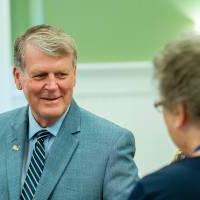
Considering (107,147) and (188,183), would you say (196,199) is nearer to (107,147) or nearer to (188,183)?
(188,183)

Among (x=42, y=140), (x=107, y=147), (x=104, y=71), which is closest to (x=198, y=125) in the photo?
(x=107, y=147)

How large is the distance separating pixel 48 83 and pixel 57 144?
0.23 m

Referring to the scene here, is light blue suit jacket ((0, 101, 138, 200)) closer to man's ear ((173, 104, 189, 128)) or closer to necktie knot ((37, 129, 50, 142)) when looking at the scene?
necktie knot ((37, 129, 50, 142))

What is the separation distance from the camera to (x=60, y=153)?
2074 mm

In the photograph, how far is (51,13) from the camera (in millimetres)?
3416

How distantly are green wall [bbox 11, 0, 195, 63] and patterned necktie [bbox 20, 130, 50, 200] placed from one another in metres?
1.41

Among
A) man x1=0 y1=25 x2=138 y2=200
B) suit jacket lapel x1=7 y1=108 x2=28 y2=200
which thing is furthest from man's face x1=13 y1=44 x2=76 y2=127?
suit jacket lapel x1=7 y1=108 x2=28 y2=200

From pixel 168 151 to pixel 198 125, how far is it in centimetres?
223

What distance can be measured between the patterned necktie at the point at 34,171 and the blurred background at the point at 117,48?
52.9 inches

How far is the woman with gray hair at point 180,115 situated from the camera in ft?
3.94

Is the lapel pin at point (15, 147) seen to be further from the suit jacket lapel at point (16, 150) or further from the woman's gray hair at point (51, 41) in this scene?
the woman's gray hair at point (51, 41)

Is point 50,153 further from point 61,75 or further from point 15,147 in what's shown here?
point 61,75

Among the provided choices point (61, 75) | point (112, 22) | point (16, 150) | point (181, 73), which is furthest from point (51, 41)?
point (112, 22)

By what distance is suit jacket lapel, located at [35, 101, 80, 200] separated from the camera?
79.3 inches
